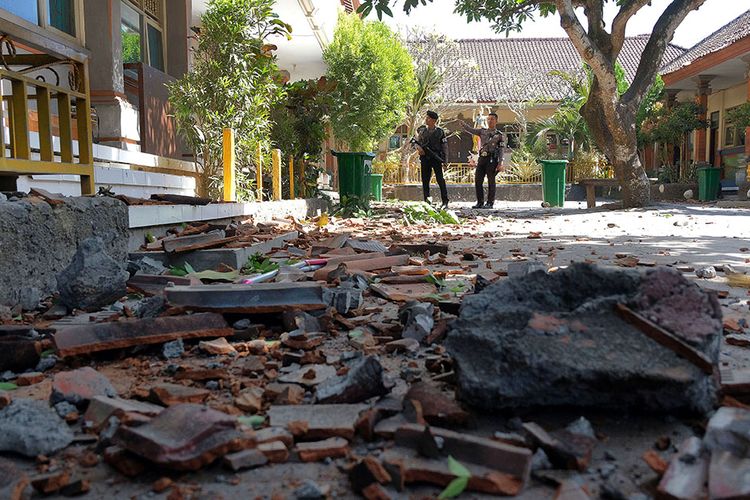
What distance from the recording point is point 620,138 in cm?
1280

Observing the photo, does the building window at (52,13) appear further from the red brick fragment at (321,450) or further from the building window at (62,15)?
the red brick fragment at (321,450)

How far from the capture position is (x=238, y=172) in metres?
8.08

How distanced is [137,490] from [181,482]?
9 cm

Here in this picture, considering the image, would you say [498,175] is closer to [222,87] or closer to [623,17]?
[623,17]

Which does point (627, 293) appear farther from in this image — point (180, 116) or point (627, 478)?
point (180, 116)

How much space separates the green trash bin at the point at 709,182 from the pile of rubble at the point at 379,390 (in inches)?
666

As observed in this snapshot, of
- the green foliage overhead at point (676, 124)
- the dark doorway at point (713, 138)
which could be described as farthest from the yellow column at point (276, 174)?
the dark doorway at point (713, 138)

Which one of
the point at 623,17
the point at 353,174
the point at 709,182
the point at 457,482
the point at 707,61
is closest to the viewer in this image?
the point at 457,482

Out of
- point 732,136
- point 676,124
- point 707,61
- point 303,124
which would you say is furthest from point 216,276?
point 732,136

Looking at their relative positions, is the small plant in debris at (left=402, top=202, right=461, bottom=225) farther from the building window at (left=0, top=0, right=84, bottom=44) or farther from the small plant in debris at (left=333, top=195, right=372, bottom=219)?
the building window at (left=0, top=0, right=84, bottom=44)

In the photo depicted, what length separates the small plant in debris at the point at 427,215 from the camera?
32.1 feet

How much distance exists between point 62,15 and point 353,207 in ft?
17.7

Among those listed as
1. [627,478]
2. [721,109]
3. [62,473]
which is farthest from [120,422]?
[721,109]

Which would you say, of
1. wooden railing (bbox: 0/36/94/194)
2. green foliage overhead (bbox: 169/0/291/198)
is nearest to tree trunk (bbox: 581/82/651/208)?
green foliage overhead (bbox: 169/0/291/198)
